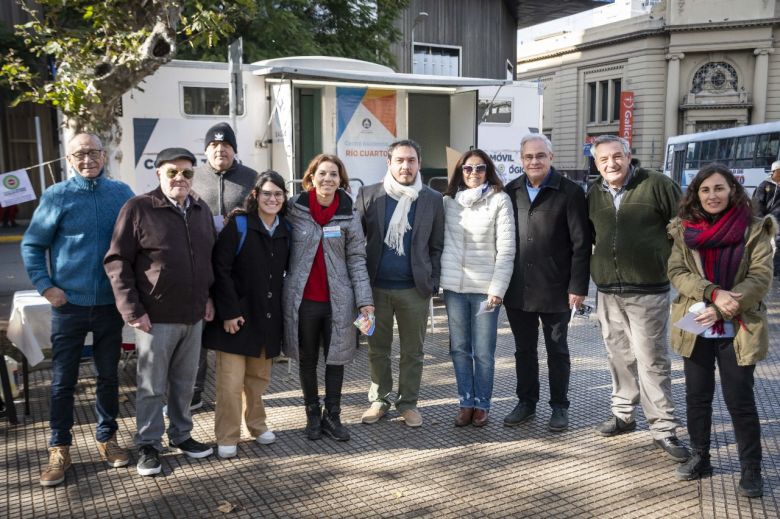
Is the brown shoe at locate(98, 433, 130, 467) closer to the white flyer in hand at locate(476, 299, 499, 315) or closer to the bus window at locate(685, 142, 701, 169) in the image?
the white flyer in hand at locate(476, 299, 499, 315)

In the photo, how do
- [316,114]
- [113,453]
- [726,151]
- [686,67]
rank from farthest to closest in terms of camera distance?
[686,67] < [726,151] < [316,114] < [113,453]

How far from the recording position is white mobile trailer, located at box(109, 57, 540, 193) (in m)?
8.38

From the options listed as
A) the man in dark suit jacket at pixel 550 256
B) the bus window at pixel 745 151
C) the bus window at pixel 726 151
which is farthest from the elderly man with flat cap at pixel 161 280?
the bus window at pixel 726 151

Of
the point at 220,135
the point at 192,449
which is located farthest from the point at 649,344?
the point at 220,135

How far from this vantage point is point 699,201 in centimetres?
379

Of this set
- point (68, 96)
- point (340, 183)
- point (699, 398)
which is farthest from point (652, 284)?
point (68, 96)

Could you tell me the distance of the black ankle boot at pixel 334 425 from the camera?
4531 mm

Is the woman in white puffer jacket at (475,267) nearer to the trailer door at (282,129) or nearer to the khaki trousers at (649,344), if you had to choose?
the khaki trousers at (649,344)

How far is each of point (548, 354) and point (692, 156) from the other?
2618 cm

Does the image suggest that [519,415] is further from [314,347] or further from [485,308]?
[314,347]

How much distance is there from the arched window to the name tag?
140 ft

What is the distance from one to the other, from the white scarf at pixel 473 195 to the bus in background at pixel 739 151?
50.2ft

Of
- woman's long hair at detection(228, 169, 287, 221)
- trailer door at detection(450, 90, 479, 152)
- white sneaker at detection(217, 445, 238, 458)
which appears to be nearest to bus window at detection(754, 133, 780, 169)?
trailer door at detection(450, 90, 479, 152)

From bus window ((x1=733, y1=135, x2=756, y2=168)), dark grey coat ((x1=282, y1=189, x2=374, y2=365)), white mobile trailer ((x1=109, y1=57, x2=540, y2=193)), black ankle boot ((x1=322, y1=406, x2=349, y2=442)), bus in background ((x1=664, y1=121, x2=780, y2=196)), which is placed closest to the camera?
dark grey coat ((x1=282, y1=189, x2=374, y2=365))
